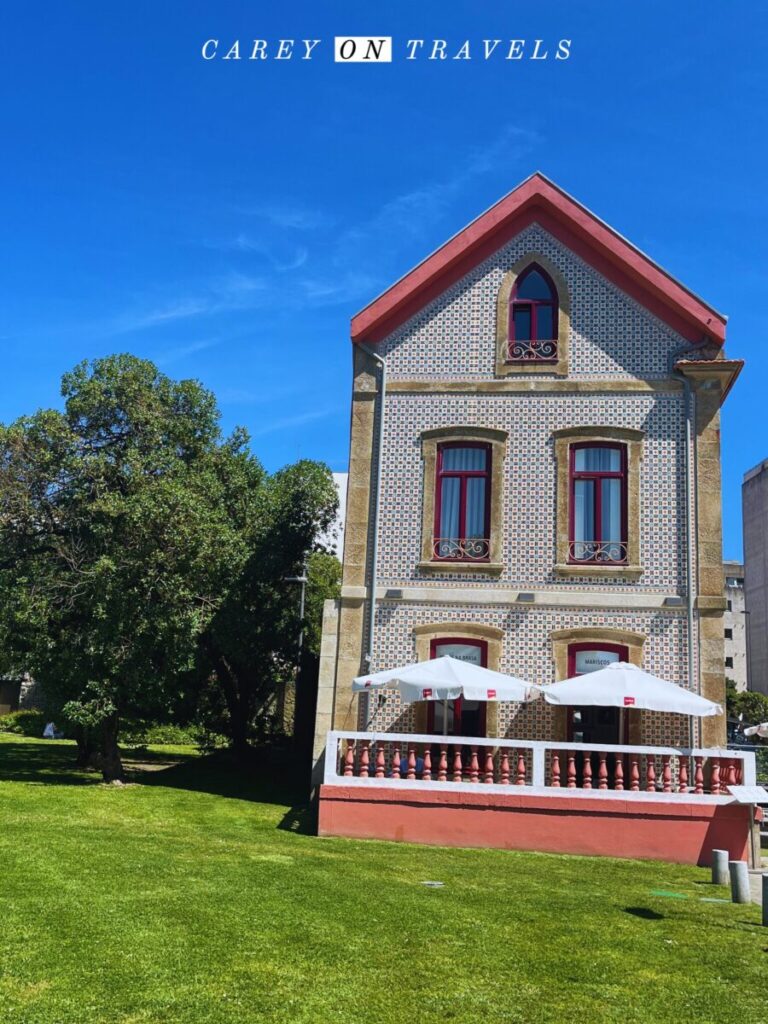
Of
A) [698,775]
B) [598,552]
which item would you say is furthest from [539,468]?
[698,775]

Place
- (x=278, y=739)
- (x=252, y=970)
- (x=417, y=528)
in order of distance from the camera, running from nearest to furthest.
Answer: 1. (x=252, y=970)
2. (x=417, y=528)
3. (x=278, y=739)

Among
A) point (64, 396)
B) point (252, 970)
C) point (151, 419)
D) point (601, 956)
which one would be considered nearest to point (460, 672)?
point (601, 956)

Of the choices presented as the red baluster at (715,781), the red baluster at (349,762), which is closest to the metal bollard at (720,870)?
the red baluster at (715,781)

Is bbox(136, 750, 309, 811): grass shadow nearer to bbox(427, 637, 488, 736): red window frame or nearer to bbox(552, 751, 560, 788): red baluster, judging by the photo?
bbox(427, 637, 488, 736): red window frame

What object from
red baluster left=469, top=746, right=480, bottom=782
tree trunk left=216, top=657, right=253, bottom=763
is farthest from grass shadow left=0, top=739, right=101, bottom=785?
red baluster left=469, top=746, right=480, bottom=782

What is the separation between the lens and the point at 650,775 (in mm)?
14867

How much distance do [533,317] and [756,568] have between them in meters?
57.0

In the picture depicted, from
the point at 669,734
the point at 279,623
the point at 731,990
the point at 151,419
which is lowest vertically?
the point at 731,990

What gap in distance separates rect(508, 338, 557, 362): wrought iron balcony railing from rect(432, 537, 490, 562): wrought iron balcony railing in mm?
3701

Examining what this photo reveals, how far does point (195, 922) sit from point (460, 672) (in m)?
7.16

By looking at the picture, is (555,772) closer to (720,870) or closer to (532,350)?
(720,870)

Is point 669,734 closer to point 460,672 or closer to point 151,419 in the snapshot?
point 460,672

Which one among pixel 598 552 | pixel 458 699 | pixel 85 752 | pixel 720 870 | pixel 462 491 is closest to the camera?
pixel 720 870

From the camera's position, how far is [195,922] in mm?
8656
